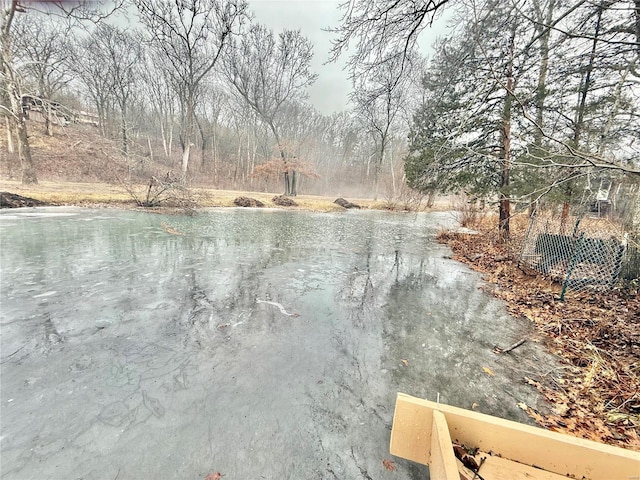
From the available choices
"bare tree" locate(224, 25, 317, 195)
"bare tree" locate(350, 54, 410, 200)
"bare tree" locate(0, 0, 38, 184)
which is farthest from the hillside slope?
"bare tree" locate(350, 54, 410, 200)

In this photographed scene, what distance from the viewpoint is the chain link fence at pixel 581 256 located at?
469 centimetres

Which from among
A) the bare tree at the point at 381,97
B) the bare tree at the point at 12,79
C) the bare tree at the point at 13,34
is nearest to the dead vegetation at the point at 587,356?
the bare tree at the point at 381,97

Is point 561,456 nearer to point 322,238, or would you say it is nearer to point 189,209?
point 322,238

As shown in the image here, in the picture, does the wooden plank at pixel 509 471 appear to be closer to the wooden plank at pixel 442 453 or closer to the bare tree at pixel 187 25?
the wooden plank at pixel 442 453

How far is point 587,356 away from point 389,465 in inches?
119

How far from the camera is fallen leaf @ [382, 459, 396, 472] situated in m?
1.74

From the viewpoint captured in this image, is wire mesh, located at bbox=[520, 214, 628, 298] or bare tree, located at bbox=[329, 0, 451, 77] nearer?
bare tree, located at bbox=[329, 0, 451, 77]

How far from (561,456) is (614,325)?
3.61 m

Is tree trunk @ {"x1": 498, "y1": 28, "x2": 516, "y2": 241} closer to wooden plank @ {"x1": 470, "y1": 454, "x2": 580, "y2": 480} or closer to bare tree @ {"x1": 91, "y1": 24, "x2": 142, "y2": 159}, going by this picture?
wooden plank @ {"x1": 470, "y1": 454, "x2": 580, "y2": 480}

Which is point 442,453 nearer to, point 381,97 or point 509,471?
point 509,471

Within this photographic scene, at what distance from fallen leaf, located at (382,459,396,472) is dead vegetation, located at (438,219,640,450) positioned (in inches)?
54.9

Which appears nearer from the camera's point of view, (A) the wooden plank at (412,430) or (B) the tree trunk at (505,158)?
(A) the wooden plank at (412,430)

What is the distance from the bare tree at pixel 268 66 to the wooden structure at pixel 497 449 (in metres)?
22.5

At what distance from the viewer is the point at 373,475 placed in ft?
5.53
